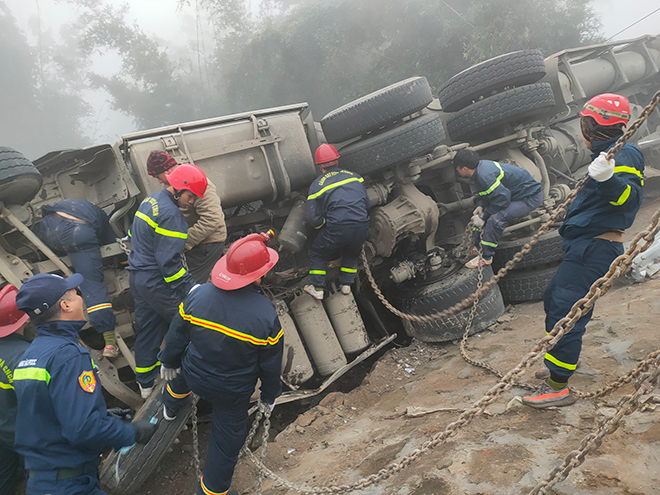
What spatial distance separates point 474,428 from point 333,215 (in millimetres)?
2108

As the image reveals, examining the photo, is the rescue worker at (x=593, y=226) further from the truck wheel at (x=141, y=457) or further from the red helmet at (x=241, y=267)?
the truck wheel at (x=141, y=457)

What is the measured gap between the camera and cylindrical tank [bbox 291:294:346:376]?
4.05 meters

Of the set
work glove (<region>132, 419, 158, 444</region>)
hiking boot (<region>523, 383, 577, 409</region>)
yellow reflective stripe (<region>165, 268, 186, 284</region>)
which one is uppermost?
yellow reflective stripe (<region>165, 268, 186, 284</region>)

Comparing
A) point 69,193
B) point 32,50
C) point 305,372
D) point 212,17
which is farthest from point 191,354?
point 32,50

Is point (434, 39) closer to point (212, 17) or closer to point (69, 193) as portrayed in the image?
point (69, 193)

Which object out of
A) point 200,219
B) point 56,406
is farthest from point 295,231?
point 56,406

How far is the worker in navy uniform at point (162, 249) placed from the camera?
2951 mm

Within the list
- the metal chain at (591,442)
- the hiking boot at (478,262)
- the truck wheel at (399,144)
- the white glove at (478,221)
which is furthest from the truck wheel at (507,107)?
the metal chain at (591,442)

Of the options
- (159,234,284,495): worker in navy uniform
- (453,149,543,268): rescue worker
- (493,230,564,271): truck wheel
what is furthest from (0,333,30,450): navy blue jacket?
(493,230,564,271): truck wheel

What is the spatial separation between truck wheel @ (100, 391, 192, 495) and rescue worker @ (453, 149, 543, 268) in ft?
9.78

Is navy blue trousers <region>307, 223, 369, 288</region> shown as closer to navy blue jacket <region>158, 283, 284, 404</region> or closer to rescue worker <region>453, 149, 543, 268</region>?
rescue worker <region>453, 149, 543, 268</region>

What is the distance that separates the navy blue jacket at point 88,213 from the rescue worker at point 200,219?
65cm

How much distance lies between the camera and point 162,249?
9.68 feet

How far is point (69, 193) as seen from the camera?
150 inches
